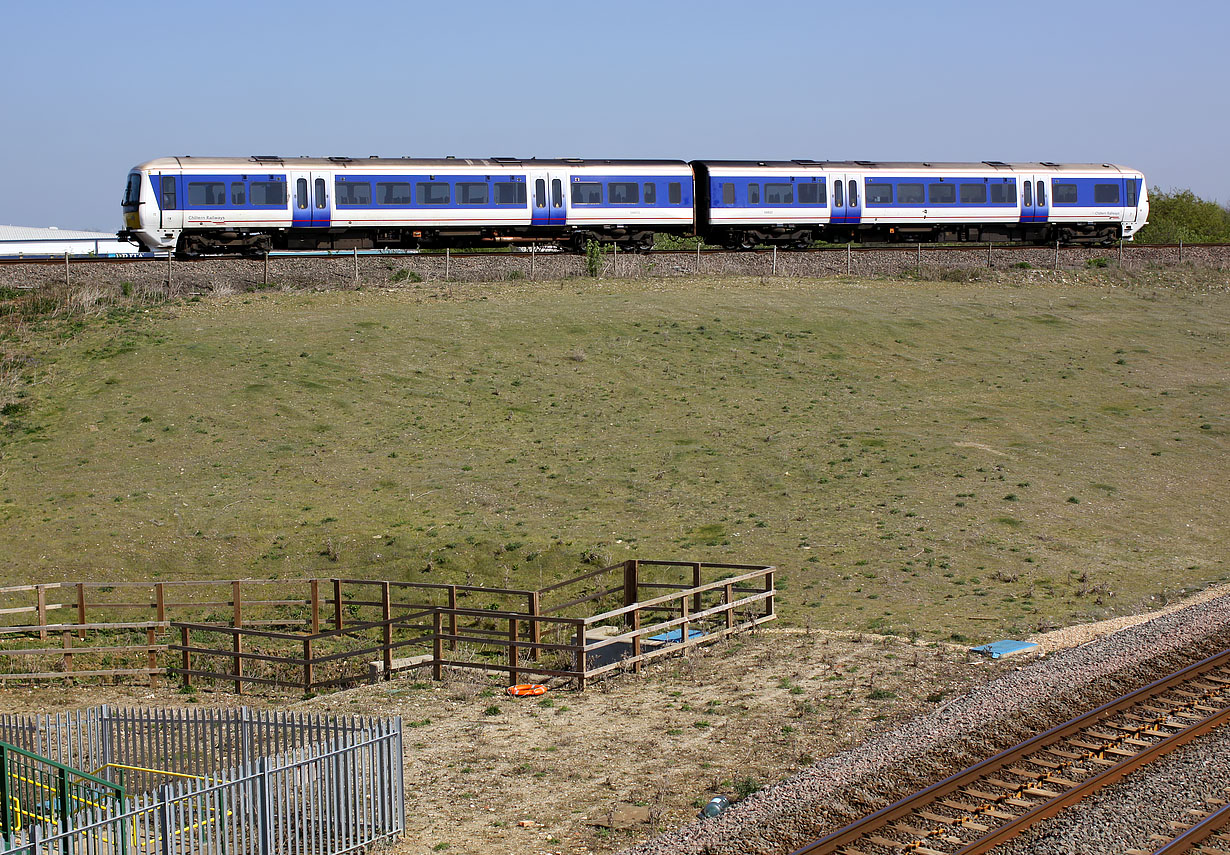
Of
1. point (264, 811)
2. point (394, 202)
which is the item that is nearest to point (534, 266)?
point (394, 202)

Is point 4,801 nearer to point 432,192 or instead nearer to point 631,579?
point 631,579

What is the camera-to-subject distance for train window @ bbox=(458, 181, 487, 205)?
46656 millimetres

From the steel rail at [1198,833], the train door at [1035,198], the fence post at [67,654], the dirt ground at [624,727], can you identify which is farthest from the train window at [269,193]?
the steel rail at [1198,833]

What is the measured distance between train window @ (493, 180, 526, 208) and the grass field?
362 cm

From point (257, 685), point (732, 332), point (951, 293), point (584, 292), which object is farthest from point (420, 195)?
point (257, 685)

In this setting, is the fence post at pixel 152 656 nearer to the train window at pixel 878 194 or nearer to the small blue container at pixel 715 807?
the small blue container at pixel 715 807

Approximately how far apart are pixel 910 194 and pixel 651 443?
25.8 m

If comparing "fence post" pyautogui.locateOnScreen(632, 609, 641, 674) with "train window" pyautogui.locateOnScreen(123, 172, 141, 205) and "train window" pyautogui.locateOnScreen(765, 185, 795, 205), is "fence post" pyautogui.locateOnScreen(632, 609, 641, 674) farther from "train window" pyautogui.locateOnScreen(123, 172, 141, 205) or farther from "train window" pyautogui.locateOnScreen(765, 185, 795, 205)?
"train window" pyautogui.locateOnScreen(765, 185, 795, 205)

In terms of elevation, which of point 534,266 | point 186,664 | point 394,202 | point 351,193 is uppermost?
point 351,193

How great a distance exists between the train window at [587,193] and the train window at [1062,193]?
20942 millimetres

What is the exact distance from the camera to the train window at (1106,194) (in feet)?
181

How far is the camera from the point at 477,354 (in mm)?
38781

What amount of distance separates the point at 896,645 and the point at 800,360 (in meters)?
21.8

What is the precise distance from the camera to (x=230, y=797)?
10773 mm
